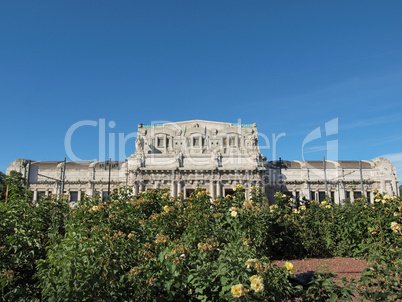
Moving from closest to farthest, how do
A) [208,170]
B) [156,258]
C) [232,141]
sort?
[156,258] → [208,170] → [232,141]

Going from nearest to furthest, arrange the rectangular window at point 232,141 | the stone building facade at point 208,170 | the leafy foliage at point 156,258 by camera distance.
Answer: the leafy foliage at point 156,258
the stone building facade at point 208,170
the rectangular window at point 232,141

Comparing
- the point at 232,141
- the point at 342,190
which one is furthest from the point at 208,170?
the point at 342,190

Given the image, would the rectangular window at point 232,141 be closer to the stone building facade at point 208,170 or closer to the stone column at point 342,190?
the stone building facade at point 208,170

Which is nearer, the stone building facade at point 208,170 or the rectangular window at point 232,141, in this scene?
the stone building facade at point 208,170

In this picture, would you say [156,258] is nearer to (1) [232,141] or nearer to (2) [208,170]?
(2) [208,170]

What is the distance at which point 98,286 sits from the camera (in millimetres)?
4508

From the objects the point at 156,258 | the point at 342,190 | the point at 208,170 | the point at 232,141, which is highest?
the point at 232,141

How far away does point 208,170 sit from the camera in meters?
42.1

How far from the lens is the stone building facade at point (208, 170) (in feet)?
138

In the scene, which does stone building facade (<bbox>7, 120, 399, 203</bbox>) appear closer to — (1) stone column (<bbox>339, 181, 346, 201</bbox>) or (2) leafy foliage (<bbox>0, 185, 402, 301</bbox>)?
(1) stone column (<bbox>339, 181, 346, 201</bbox>)

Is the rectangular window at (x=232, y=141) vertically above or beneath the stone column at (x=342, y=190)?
above

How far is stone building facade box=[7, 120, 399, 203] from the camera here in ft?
138

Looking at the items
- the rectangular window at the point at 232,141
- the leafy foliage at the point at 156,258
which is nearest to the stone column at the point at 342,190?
the rectangular window at the point at 232,141

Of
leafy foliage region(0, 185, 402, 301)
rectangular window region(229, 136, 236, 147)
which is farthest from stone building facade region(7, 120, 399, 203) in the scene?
leafy foliage region(0, 185, 402, 301)
